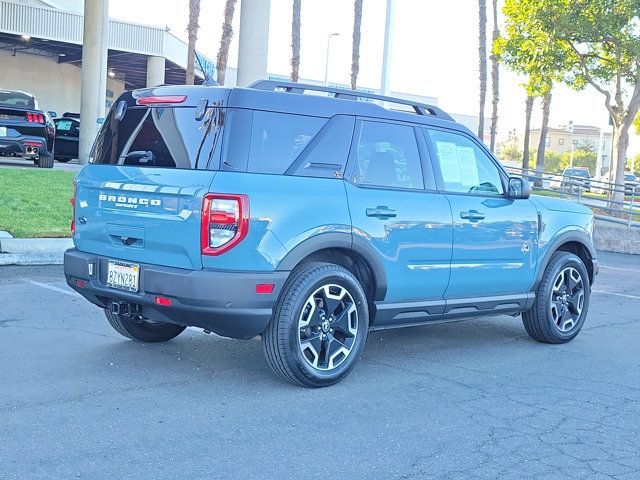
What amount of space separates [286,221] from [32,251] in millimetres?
5994

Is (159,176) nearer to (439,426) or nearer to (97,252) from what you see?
(97,252)

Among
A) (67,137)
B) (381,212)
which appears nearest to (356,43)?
(67,137)

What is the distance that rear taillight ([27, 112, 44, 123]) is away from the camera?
17.6m

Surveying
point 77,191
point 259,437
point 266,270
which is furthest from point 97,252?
point 259,437

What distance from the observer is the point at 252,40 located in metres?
14.7

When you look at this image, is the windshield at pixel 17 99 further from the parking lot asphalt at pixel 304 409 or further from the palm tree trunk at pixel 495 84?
the palm tree trunk at pixel 495 84

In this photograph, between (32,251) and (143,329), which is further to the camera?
(32,251)

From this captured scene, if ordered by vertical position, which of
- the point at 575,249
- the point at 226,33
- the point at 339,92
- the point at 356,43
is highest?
the point at 356,43

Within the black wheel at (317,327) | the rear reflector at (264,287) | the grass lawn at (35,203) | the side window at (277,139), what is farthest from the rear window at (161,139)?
the grass lawn at (35,203)

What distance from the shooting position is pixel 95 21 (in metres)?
25.8

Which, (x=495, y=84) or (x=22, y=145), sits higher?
(x=495, y=84)

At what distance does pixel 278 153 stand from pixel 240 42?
32.4ft

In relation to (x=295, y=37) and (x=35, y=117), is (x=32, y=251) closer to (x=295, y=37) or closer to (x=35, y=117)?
(x=35, y=117)

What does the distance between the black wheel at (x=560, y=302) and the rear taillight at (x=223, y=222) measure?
344 centimetres
